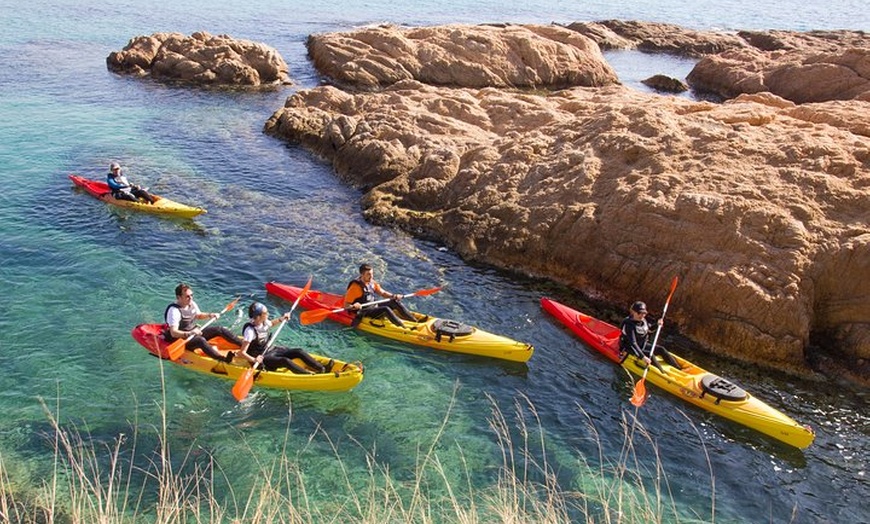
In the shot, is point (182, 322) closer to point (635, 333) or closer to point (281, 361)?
point (281, 361)

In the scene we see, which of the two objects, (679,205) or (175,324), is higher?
(679,205)

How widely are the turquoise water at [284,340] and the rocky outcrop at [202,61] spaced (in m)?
Result: 5.02

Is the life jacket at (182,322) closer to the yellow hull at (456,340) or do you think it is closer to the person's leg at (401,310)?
the yellow hull at (456,340)

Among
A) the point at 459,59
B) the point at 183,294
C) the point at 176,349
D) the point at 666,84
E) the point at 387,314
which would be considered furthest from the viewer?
the point at 666,84

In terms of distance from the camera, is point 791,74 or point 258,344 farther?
point 791,74

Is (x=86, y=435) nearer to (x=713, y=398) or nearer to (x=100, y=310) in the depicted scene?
(x=100, y=310)

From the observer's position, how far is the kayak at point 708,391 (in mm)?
11750

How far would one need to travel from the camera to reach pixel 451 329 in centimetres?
1396

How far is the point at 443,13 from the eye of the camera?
55.3 m

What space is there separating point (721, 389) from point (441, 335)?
5065 millimetres

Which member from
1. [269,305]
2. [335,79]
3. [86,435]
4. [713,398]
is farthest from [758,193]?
[335,79]

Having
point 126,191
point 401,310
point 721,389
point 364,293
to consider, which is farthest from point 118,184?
point 721,389

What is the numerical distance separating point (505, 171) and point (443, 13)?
40230mm

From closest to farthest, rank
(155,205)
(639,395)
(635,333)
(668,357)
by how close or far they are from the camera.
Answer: (639,395)
(668,357)
(635,333)
(155,205)
